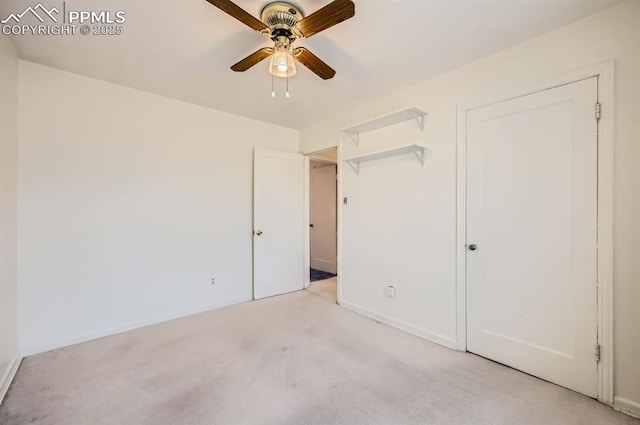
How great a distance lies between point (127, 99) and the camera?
289 cm

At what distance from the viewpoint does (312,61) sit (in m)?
1.96

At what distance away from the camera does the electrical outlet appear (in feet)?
9.93

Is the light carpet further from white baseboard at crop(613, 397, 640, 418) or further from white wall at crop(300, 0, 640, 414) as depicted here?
white wall at crop(300, 0, 640, 414)

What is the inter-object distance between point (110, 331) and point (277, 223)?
221 centimetres

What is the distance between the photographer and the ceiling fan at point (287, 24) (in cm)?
143

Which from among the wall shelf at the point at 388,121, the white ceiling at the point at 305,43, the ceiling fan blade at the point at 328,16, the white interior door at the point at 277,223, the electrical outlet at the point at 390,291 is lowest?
the electrical outlet at the point at 390,291

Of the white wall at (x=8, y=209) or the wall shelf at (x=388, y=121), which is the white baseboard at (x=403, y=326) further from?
the white wall at (x=8, y=209)

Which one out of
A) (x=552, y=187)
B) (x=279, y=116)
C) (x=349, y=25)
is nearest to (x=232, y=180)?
(x=279, y=116)

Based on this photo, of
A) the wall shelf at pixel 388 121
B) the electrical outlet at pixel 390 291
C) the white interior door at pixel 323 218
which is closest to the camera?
the wall shelf at pixel 388 121

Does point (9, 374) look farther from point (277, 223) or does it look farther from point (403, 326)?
point (403, 326)

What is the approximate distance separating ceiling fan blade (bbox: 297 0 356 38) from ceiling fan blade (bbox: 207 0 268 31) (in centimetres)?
Result: 24

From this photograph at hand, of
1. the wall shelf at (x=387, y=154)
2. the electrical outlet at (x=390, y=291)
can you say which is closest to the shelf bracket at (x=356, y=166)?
the wall shelf at (x=387, y=154)

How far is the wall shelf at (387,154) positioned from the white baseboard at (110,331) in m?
2.39

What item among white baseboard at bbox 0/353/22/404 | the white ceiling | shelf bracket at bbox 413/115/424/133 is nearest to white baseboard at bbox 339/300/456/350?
shelf bracket at bbox 413/115/424/133
